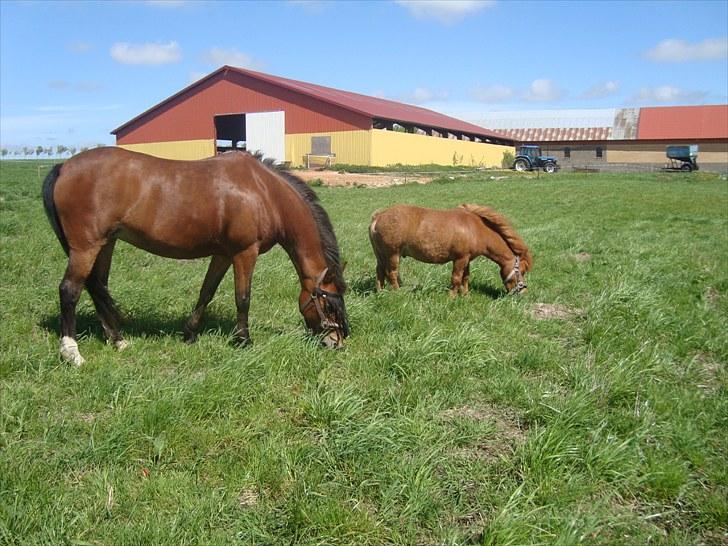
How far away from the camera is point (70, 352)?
17.2 ft

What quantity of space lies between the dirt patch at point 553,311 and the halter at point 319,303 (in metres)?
2.60

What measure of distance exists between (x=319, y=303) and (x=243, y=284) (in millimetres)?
764

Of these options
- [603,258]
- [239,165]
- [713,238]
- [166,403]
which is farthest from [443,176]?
[166,403]

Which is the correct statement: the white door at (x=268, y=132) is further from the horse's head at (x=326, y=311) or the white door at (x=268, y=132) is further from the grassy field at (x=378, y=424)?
the horse's head at (x=326, y=311)

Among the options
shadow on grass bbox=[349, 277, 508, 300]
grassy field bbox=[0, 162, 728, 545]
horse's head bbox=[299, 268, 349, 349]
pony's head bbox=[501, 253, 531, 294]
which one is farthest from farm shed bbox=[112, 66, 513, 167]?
horse's head bbox=[299, 268, 349, 349]

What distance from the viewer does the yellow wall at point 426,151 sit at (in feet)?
132

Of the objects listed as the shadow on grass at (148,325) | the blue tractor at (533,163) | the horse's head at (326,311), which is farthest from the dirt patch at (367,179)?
the horse's head at (326,311)

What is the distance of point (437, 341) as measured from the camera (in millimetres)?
5480

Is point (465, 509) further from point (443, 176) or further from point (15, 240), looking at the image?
point (443, 176)

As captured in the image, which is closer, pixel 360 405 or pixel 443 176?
pixel 360 405

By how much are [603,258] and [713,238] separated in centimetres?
431

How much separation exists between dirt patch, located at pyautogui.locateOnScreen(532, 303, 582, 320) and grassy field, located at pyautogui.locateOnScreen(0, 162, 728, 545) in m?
0.05

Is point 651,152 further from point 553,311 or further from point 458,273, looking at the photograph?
point 553,311

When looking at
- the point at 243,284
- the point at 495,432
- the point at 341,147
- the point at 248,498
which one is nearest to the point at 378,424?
the point at 495,432
